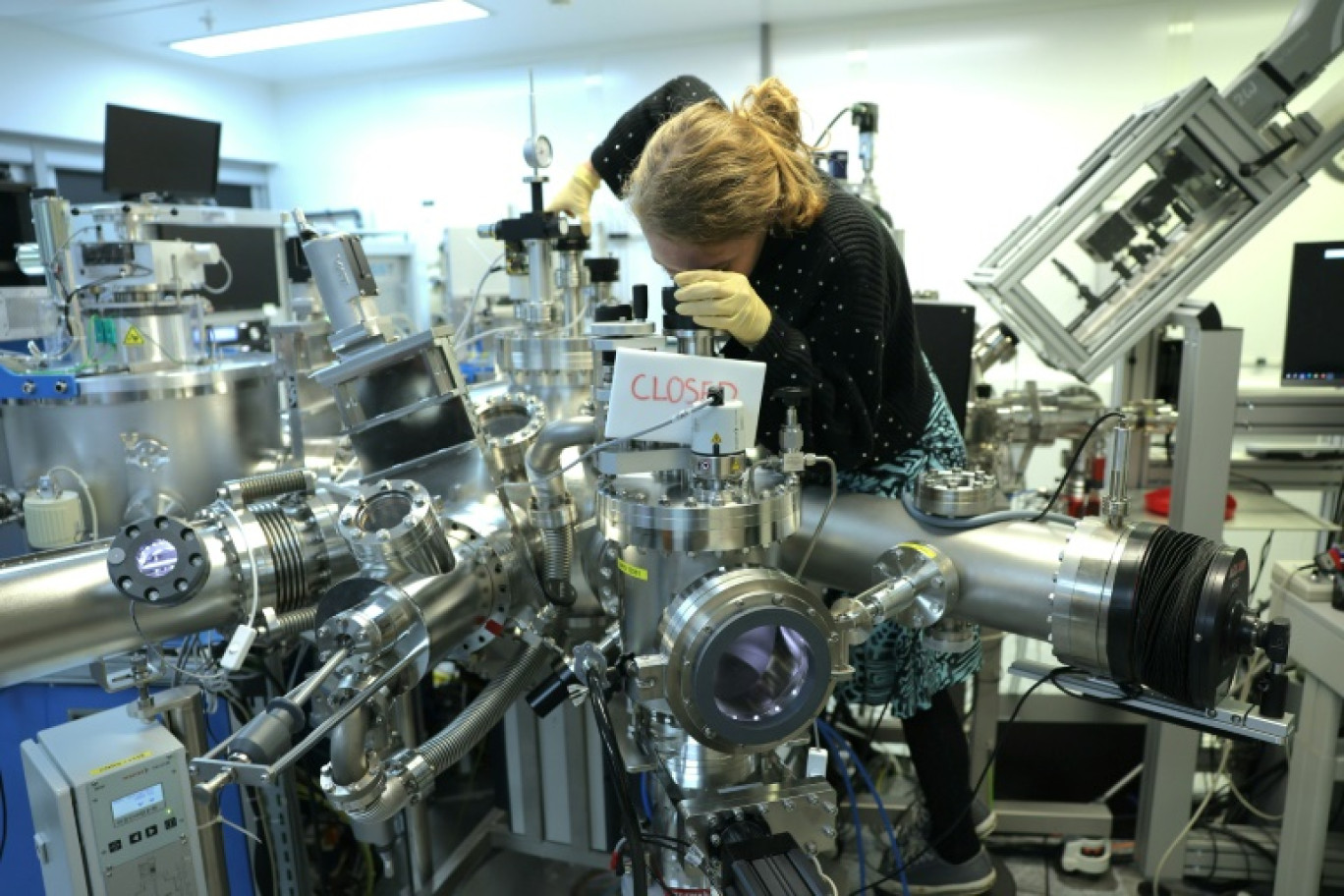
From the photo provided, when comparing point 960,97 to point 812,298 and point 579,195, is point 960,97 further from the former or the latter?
point 812,298

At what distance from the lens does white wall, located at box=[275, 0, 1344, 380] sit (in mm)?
3664

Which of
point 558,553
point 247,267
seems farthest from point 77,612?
point 247,267

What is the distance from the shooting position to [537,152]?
154cm

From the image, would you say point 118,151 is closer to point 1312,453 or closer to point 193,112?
point 193,112

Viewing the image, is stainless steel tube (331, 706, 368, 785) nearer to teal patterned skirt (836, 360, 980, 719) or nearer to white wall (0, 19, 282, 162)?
teal patterned skirt (836, 360, 980, 719)

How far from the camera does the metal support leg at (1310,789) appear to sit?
4.62 ft

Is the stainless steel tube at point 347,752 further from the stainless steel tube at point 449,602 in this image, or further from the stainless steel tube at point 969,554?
the stainless steel tube at point 969,554

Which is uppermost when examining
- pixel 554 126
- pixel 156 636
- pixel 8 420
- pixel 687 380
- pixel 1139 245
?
pixel 554 126

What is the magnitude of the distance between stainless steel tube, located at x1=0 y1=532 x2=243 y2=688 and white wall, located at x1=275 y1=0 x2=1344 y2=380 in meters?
2.87

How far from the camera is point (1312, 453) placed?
1.93 metres

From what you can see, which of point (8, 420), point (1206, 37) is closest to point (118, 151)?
point (8, 420)

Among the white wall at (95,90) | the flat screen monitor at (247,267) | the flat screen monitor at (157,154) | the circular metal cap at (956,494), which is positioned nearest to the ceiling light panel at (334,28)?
the white wall at (95,90)

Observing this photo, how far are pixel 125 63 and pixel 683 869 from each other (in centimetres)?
517

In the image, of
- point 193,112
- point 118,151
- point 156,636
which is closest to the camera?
point 156,636
